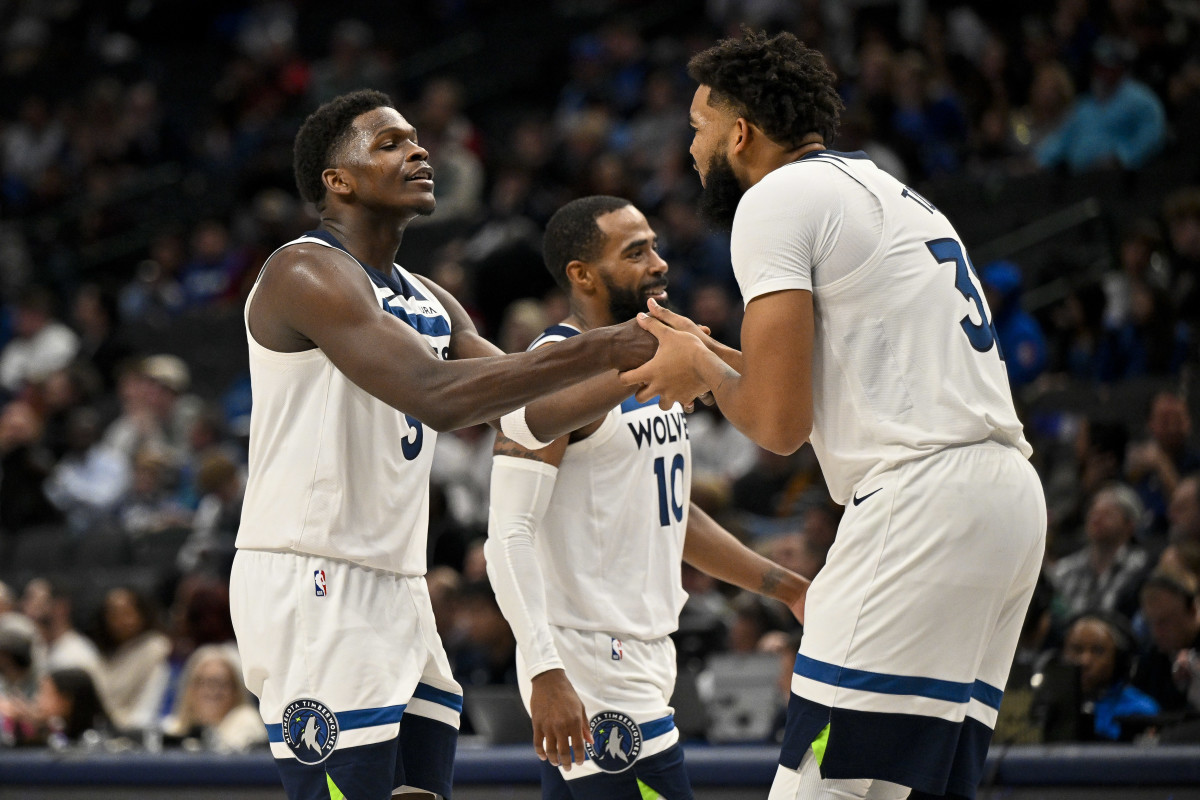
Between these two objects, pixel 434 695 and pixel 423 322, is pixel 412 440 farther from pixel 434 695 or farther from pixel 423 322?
pixel 434 695

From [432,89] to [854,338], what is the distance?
38.6ft

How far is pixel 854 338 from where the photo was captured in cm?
325

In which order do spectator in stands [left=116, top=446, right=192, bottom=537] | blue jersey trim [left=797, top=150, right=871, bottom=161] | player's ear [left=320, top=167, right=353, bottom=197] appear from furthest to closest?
spectator in stands [left=116, top=446, right=192, bottom=537], player's ear [left=320, top=167, right=353, bottom=197], blue jersey trim [left=797, top=150, right=871, bottom=161]

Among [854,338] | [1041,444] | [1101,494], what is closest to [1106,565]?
[1101,494]

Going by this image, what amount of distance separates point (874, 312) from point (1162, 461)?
218 inches

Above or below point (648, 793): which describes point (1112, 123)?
above

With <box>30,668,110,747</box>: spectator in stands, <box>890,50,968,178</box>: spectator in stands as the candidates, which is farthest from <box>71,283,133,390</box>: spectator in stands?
<box>890,50,968,178</box>: spectator in stands

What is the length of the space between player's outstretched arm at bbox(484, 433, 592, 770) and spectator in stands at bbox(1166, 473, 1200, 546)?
432 centimetres

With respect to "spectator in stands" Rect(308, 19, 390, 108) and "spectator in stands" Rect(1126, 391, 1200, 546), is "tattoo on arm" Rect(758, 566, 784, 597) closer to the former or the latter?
"spectator in stands" Rect(1126, 391, 1200, 546)

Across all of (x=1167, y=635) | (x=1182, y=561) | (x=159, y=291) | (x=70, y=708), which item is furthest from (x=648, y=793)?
(x=159, y=291)

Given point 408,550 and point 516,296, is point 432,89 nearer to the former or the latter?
point 516,296

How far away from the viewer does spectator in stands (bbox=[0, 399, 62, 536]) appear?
1197 cm

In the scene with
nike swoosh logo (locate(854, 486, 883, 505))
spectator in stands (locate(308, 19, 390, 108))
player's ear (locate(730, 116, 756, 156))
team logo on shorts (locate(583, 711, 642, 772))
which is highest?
spectator in stands (locate(308, 19, 390, 108))

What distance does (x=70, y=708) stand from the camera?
314 inches
